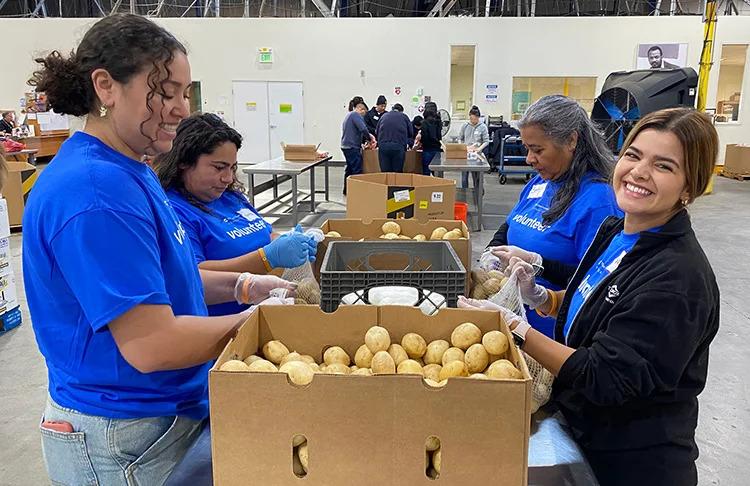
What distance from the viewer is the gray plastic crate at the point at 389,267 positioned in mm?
1288

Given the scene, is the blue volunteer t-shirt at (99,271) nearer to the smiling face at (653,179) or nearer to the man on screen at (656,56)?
the smiling face at (653,179)

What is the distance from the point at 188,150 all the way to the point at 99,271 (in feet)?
3.04

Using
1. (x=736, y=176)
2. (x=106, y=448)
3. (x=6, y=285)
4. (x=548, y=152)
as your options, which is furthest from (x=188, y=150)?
(x=736, y=176)

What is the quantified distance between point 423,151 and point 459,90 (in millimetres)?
6718

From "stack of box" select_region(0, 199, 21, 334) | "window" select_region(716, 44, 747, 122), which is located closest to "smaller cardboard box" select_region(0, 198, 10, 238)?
"stack of box" select_region(0, 199, 21, 334)

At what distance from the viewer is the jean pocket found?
0.99 m

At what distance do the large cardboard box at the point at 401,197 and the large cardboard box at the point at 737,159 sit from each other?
27.2ft

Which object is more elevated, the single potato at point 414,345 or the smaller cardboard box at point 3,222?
the single potato at point 414,345

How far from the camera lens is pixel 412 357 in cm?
106

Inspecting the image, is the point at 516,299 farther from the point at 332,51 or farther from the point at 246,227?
the point at 332,51

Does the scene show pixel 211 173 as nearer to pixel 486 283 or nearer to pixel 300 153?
→ pixel 486 283

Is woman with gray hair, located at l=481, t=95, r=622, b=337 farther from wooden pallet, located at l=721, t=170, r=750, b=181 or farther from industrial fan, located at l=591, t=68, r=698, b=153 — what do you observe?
wooden pallet, located at l=721, t=170, r=750, b=181

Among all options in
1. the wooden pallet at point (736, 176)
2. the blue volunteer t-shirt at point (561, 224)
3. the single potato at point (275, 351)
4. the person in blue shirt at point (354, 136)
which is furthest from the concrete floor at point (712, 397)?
the wooden pallet at point (736, 176)

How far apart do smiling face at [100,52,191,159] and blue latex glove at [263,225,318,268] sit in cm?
73
